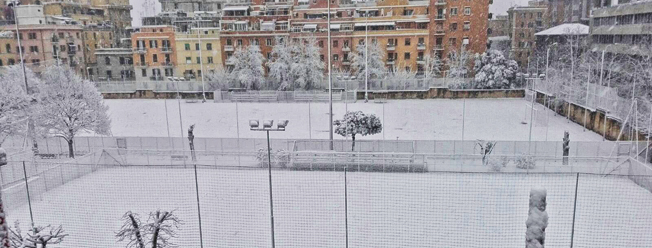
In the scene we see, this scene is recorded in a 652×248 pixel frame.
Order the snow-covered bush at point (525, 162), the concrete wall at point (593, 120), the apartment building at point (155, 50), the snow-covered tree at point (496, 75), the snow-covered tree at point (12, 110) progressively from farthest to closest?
the apartment building at point (155, 50) → the snow-covered tree at point (496, 75) → the concrete wall at point (593, 120) → the snow-covered tree at point (12, 110) → the snow-covered bush at point (525, 162)

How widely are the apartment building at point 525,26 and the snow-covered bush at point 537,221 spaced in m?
32.7

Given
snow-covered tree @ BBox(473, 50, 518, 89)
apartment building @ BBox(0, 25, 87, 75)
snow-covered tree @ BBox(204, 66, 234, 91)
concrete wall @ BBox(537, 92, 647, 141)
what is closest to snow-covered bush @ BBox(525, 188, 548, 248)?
concrete wall @ BBox(537, 92, 647, 141)

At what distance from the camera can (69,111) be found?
12.6 meters

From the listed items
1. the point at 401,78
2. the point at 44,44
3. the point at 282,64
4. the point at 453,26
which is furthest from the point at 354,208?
the point at 44,44

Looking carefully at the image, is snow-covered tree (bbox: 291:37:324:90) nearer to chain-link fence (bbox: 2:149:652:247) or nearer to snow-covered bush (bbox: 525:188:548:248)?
chain-link fence (bbox: 2:149:652:247)

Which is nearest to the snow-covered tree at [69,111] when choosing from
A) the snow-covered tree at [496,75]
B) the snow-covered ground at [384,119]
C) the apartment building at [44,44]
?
the snow-covered ground at [384,119]

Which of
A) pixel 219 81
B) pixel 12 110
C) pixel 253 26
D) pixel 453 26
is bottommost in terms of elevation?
pixel 219 81

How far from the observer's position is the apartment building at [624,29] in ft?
62.8

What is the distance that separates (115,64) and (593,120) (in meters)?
27.0

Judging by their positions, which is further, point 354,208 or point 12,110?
point 12,110

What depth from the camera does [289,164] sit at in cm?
1202

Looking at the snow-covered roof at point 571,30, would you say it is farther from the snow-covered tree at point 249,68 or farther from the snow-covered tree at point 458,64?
the snow-covered tree at point 249,68

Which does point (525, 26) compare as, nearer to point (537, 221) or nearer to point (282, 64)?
point (282, 64)

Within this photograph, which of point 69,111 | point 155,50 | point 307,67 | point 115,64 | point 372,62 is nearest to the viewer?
point 69,111
